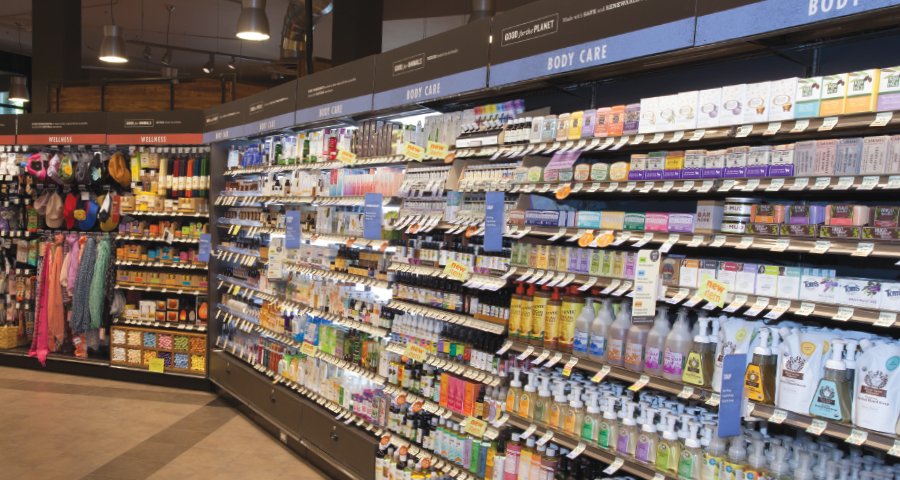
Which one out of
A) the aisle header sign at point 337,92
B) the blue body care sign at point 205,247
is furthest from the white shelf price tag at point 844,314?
the blue body care sign at point 205,247

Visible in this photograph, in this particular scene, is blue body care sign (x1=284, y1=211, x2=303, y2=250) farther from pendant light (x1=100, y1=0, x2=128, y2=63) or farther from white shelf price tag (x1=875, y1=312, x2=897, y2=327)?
pendant light (x1=100, y1=0, x2=128, y2=63)

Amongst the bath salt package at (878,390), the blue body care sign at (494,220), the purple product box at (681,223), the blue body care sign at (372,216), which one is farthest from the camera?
the blue body care sign at (372,216)

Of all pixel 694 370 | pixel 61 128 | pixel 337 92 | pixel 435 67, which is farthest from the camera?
pixel 61 128

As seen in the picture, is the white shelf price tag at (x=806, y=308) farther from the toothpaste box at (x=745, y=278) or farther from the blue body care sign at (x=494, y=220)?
the blue body care sign at (x=494, y=220)

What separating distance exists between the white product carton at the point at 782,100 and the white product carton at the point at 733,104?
0.11 meters

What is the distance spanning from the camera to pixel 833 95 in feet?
8.06

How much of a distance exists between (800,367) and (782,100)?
1.13 metres

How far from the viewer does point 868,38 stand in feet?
8.91

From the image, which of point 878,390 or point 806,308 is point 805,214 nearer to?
point 806,308

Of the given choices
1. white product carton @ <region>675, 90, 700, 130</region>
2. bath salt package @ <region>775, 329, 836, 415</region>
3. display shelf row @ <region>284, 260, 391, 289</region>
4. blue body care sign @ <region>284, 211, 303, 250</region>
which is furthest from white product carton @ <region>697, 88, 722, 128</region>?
blue body care sign @ <region>284, 211, 303, 250</region>

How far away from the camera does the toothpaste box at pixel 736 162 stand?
107 inches

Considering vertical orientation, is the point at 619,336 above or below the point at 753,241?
below

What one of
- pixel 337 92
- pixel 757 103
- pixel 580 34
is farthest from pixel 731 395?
pixel 337 92

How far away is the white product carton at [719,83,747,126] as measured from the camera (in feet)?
8.87
